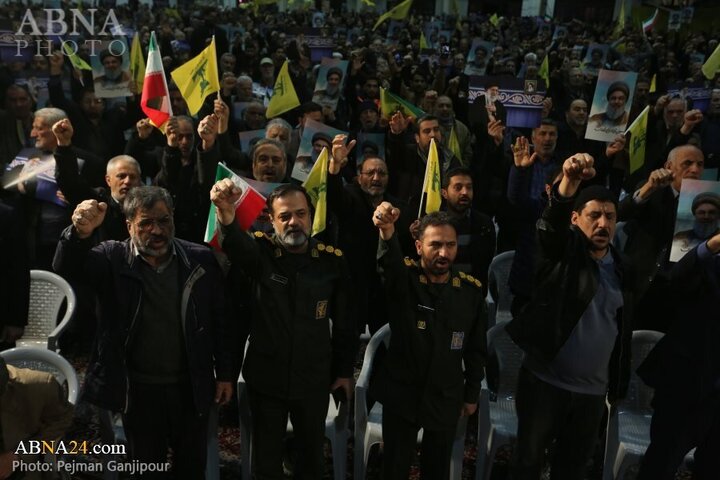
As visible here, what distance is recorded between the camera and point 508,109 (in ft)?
21.0

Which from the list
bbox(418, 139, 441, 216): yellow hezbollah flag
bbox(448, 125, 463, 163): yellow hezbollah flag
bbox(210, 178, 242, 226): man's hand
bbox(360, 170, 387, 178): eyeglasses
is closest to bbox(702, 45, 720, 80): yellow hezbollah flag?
bbox(448, 125, 463, 163): yellow hezbollah flag

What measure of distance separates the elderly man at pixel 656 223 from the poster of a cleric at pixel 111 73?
4.78 m

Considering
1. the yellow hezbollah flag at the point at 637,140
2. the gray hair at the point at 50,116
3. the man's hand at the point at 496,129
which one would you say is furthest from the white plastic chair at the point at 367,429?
the yellow hezbollah flag at the point at 637,140

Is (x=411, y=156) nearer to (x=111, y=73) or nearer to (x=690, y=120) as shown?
(x=690, y=120)

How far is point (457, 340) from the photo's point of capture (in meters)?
3.23

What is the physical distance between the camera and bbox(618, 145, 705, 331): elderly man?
4160mm

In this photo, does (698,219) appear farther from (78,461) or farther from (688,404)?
(78,461)

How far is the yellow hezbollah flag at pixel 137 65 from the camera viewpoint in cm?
682

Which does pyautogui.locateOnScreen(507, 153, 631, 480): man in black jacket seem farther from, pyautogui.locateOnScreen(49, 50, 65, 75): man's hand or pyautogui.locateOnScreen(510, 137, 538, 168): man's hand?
pyautogui.locateOnScreen(49, 50, 65, 75): man's hand

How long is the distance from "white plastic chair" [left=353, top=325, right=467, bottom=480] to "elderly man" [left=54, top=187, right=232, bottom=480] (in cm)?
78

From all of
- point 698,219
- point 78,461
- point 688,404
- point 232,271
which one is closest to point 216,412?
point 232,271

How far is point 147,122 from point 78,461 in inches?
108

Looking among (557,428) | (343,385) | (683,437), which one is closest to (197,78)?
(343,385)

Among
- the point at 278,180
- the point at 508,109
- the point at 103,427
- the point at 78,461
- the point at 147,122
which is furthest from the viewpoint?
the point at 508,109
